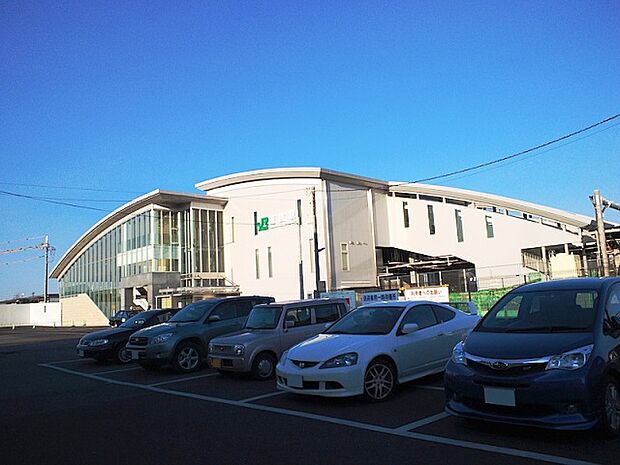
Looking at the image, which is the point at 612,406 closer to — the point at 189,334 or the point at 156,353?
the point at 189,334

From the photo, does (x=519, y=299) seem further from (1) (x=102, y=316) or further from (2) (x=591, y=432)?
(1) (x=102, y=316)

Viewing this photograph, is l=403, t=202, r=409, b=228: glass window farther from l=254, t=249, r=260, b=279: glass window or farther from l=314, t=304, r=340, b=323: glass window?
l=314, t=304, r=340, b=323: glass window

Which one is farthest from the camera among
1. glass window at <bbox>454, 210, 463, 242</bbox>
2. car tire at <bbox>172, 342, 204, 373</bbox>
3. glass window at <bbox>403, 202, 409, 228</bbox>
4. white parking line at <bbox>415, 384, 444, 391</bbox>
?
glass window at <bbox>403, 202, 409, 228</bbox>

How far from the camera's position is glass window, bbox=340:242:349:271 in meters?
42.0

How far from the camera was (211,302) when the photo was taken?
13.6 m

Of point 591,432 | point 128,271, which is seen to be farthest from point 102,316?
point 591,432

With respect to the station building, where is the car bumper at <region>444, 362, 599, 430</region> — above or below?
below

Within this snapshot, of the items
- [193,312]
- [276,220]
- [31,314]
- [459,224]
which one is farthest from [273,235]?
[31,314]

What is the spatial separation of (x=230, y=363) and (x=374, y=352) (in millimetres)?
3716

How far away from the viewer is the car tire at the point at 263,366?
1052cm

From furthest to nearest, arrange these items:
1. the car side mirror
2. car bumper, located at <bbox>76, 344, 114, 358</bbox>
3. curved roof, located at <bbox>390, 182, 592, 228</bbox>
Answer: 1. curved roof, located at <bbox>390, 182, 592, 228</bbox>
2. car bumper, located at <bbox>76, 344, 114, 358</bbox>
3. the car side mirror

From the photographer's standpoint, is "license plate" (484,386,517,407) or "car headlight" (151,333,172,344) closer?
"license plate" (484,386,517,407)

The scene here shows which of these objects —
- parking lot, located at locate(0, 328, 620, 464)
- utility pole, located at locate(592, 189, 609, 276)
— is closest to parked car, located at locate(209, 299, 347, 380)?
parking lot, located at locate(0, 328, 620, 464)

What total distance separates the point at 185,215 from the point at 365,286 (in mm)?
16571
